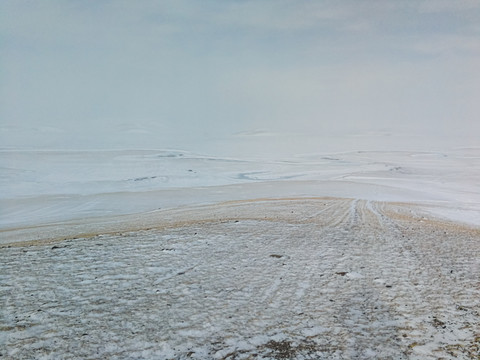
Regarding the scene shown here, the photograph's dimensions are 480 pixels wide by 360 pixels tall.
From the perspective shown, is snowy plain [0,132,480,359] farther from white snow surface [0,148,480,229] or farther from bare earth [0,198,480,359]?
white snow surface [0,148,480,229]

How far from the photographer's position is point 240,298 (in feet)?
18.2

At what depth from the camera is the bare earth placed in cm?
423

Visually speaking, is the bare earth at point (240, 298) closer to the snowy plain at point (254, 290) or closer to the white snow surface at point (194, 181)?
the snowy plain at point (254, 290)

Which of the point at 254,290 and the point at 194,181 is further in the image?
the point at 194,181

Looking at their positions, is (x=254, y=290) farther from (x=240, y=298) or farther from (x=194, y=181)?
(x=194, y=181)

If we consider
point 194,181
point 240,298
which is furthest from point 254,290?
point 194,181

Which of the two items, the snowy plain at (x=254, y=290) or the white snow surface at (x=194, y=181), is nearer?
the snowy plain at (x=254, y=290)

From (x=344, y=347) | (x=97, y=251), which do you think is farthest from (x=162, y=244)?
(x=344, y=347)

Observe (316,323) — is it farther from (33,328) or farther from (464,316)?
(33,328)

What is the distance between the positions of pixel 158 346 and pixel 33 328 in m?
1.60

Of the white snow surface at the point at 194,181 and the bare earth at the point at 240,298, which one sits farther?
the white snow surface at the point at 194,181

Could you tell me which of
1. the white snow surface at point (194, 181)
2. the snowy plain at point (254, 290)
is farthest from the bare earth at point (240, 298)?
the white snow surface at point (194, 181)

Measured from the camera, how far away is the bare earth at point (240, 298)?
13.9 feet

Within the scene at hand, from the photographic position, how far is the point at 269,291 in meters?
5.84
